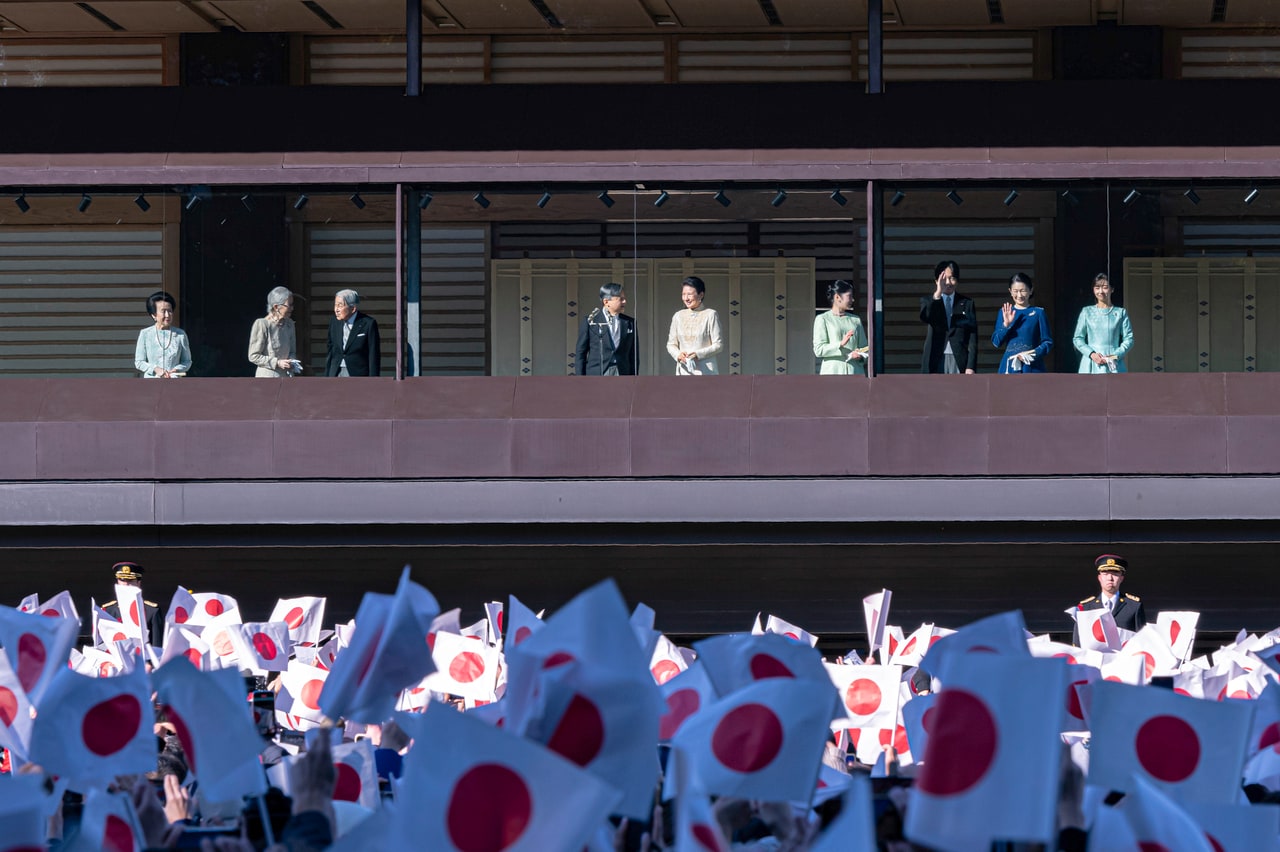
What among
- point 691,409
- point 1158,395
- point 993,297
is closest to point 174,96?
point 691,409

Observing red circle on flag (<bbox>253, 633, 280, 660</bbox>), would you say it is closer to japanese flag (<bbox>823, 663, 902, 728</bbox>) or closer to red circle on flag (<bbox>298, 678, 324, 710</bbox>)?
red circle on flag (<bbox>298, 678, 324, 710</bbox>)

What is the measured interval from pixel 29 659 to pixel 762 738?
3276 mm

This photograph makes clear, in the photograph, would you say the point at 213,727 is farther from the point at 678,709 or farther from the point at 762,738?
the point at 678,709

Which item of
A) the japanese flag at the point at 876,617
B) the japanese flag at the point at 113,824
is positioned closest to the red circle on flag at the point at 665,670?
the japanese flag at the point at 876,617

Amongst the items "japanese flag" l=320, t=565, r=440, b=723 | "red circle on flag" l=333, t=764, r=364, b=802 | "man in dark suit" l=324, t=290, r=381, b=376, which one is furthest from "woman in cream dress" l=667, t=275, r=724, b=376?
"red circle on flag" l=333, t=764, r=364, b=802

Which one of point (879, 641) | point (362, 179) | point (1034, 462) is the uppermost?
point (362, 179)

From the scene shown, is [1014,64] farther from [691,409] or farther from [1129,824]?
[1129,824]

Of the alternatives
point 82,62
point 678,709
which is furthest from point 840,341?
point 678,709

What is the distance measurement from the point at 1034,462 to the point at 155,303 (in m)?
8.05

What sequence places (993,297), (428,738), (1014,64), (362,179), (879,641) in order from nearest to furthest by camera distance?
(428,738) → (879,641) → (993,297) → (362,179) → (1014,64)

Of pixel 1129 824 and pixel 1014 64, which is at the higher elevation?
pixel 1014 64

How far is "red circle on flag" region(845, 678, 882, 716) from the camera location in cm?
957

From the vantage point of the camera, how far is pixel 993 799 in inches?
205

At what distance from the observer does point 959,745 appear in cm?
530
